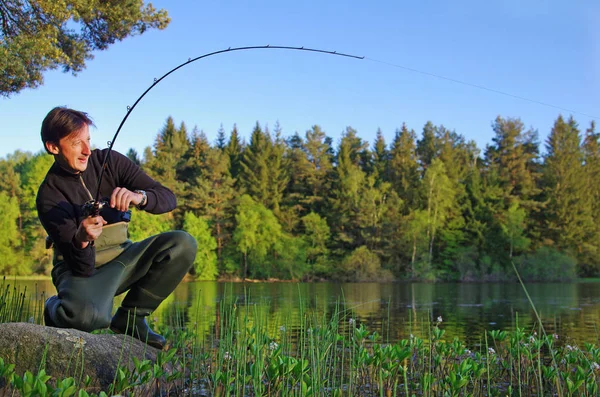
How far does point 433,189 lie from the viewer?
50.4 meters

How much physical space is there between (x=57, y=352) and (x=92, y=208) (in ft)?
2.94

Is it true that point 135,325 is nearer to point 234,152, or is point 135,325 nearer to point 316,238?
point 316,238

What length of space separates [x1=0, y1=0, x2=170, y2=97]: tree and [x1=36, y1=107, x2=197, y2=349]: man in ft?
17.3

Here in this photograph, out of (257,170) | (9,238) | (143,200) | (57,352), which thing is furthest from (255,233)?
(57,352)

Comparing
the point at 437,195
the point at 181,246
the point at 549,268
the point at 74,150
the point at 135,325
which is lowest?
the point at 135,325

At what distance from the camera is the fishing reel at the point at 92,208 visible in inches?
141

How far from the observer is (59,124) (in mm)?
3871

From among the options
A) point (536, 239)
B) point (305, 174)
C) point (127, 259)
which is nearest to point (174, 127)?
point (305, 174)

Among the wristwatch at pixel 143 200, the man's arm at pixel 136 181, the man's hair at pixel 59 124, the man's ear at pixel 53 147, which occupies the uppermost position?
the man's hair at pixel 59 124

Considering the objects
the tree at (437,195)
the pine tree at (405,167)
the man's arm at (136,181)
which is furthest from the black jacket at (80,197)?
the pine tree at (405,167)

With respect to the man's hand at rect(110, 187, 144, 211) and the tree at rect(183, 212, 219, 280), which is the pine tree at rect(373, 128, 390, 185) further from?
the man's hand at rect(110, 187, 144, 211)

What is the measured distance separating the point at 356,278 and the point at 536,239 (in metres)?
15.7

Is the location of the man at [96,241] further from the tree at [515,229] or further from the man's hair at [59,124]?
the tree at [515,229]

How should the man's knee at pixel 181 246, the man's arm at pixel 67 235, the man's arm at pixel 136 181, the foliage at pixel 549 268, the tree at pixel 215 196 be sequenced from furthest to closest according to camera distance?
the tree at pixel 215 196 < the foliage at pixel 549 268 < the man's knee at pixel 181 246 < the man's arm at pixel 136 181 < the man's arm at pixel 67 235
